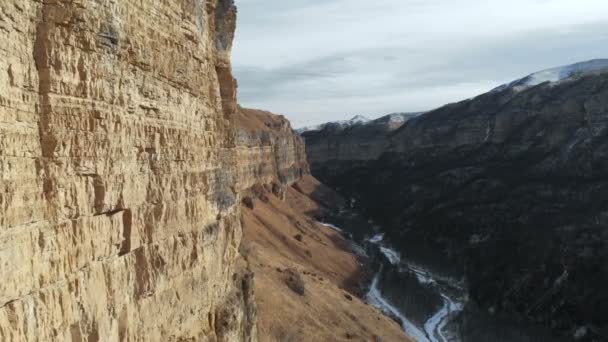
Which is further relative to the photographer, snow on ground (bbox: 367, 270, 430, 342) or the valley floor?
snow on ground (bbox: 367, 270, 430, 342)

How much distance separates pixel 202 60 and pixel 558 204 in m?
57.8

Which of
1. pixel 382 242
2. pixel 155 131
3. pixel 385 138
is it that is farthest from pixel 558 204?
pixel 385 138

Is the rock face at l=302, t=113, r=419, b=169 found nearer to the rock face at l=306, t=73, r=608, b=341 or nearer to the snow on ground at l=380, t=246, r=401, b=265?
the rock face at l=306, t=73, r=608, b=341

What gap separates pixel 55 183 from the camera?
29.3 feet

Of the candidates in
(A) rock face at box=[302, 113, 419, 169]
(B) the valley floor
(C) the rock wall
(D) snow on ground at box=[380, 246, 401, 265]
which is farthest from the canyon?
(A) rock face at box=[302, 113, 419, 169]

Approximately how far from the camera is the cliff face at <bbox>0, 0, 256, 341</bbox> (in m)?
8.15

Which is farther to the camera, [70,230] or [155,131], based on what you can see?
[155,131]

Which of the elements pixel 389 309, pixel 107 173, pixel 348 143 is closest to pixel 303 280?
pixel 389 309

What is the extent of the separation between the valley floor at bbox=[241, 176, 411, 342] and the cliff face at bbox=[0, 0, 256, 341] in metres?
14.7

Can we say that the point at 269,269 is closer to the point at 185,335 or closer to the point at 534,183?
the point at 185,335

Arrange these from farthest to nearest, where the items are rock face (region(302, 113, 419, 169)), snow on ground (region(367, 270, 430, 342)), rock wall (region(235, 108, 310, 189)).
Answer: rock face (region(302, 113, 419, 169))
rock wall (region(235, 108, 310, 189))
snow on ground (region(367, 270, 430, 342))

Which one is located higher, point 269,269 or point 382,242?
point 269,269

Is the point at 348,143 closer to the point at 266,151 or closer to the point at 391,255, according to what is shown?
the point at 266,151

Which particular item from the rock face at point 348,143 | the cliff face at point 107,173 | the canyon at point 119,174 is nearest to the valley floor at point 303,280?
the canyon at point 119,174
